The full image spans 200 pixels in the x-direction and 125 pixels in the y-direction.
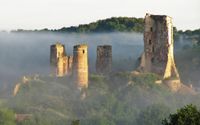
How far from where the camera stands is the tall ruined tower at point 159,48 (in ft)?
310

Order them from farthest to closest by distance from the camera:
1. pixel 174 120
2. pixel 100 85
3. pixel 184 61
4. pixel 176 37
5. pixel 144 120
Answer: pixel 176 37 → pixel 184 61 → pixel 100 85 → pixel 144 120 → pixel 174 120

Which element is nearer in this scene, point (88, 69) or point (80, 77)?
point (80, 77)

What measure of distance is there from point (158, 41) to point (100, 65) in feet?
13.3

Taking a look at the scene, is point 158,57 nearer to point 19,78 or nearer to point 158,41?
point 158,41

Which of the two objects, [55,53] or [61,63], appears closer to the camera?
[61,63]

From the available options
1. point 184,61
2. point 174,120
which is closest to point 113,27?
point 184,61

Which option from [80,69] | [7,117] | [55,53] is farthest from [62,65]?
[7,117]

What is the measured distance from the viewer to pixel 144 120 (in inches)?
3386

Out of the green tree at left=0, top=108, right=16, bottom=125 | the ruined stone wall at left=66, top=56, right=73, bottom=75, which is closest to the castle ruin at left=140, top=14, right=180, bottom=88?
the ruined stone wall at left=66, top=56, right=73, bottom=75

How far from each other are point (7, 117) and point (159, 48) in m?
14.3

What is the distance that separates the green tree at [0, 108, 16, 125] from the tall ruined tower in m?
12.6

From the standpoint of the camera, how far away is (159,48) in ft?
313

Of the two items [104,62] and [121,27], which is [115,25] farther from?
[104,62]

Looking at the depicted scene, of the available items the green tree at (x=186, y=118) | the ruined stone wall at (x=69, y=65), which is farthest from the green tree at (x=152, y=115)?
the green tree at (x=186, y=118)
